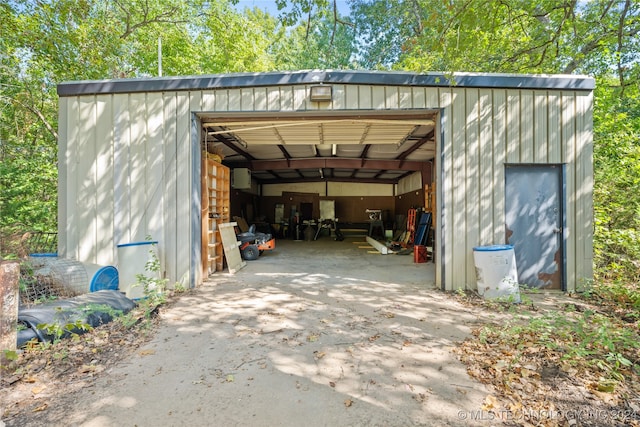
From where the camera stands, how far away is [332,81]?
14.1 feet

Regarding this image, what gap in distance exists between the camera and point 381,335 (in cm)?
278

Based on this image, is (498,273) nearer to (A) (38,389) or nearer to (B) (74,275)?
(A) (38,389)

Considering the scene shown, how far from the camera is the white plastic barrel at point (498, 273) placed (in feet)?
12.5

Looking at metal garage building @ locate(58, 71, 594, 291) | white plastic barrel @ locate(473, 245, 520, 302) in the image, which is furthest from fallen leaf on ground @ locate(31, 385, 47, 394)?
white plastic barrel @ locate(473, 245, 520, 302)

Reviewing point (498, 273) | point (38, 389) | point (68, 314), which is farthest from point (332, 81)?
point (38, 389)

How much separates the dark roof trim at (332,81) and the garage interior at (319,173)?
1.40 ft

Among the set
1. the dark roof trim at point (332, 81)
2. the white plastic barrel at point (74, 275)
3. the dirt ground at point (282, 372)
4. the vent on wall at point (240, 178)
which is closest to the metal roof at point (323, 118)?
the dark roof trim at point (332, 81)

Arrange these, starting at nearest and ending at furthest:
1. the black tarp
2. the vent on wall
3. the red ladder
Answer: the black tarp, the red ladder, the vent on wall

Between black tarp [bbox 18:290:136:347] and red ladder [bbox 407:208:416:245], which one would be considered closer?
black tarp [bbox 18:290:136:347]

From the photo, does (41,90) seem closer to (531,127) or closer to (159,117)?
(159,117)

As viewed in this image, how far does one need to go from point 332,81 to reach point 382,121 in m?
0.98

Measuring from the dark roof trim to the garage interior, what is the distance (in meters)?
0.43

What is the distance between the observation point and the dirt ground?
5.49ft

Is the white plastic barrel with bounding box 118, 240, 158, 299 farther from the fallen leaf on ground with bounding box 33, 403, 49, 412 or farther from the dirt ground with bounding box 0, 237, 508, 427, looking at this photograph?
the fallen leaf on ground with bounding box 33, 403, 49, 412
